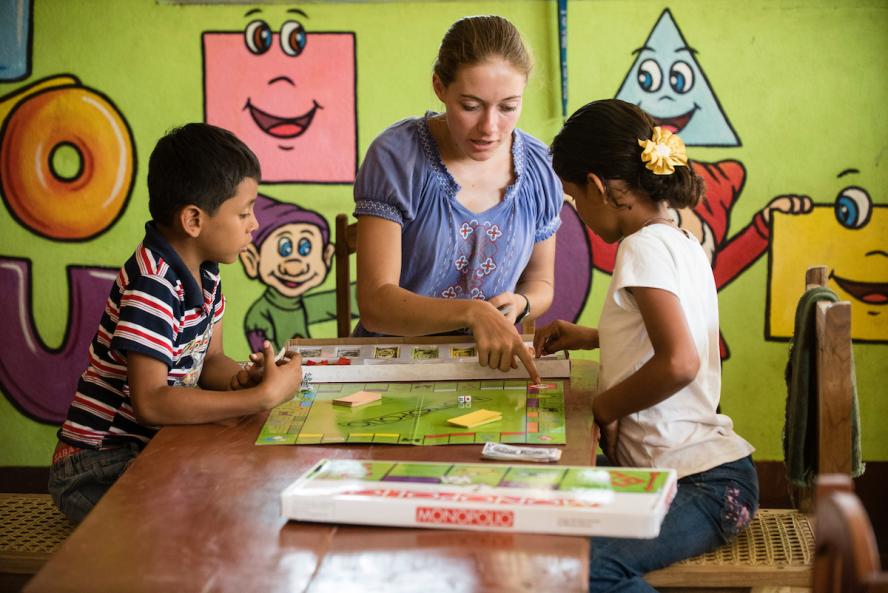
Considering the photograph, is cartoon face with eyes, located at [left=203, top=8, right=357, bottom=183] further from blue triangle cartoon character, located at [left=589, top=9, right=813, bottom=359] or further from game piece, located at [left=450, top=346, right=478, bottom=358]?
game piece, located at [left=450, top=346, right=478, bottom=358]

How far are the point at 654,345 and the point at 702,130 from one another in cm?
176

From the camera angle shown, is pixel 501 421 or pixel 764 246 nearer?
pixel 501 421

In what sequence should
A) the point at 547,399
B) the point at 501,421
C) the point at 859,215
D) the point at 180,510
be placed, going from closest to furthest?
the point at 180,510, the point at 501,421, the point at 547,399, the point at 859,215

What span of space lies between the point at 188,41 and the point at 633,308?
212 cm

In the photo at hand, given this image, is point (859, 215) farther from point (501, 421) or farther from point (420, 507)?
point (420, 507)

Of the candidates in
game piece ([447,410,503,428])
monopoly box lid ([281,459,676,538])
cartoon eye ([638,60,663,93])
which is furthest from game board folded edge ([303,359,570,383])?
cartoon eye ([638,60,663,93])

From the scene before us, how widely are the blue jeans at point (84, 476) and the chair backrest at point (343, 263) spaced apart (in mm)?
909

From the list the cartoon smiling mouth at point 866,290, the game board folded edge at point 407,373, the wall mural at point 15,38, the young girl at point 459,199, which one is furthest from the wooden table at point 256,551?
the wall mural at point 15,38

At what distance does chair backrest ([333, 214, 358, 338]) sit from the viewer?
103 inches

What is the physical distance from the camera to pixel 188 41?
10.8 feet

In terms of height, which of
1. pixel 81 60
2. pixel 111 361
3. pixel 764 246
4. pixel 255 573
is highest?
pixel 81 60

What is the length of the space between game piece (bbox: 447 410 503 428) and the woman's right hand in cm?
40

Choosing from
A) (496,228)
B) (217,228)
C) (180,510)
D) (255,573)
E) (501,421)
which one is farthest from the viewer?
(496,228)

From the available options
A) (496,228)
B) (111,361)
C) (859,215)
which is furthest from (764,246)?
(111,361)
